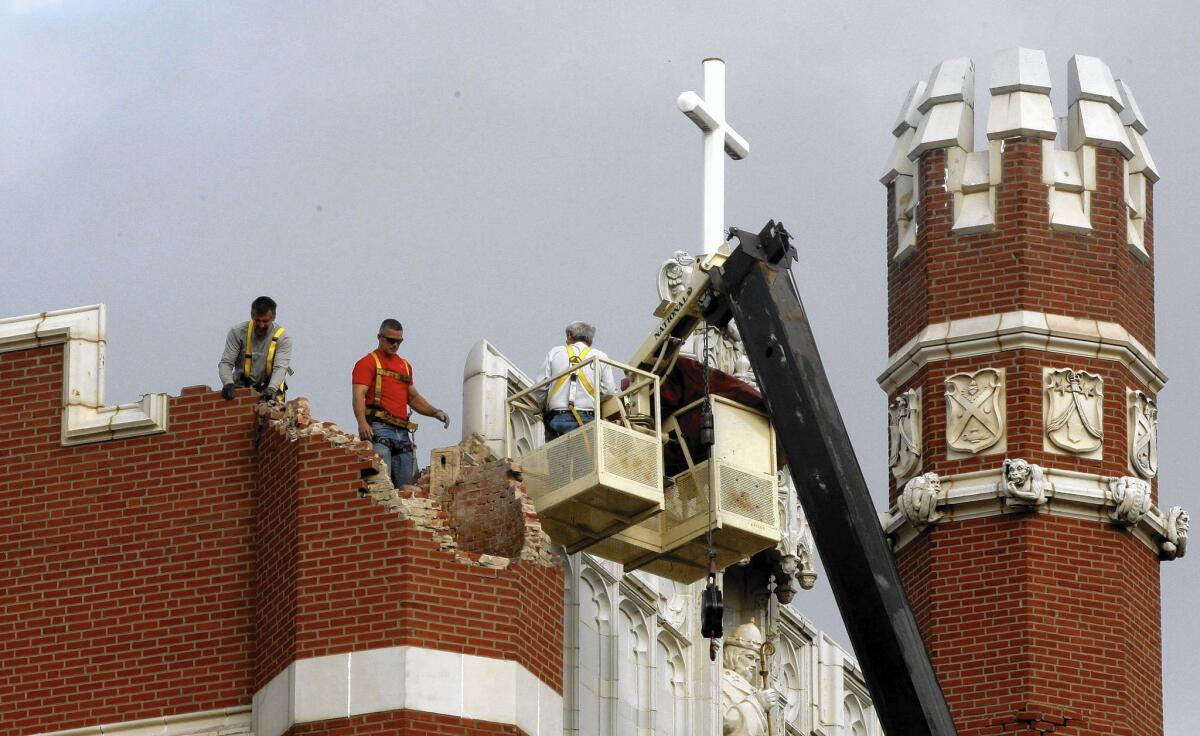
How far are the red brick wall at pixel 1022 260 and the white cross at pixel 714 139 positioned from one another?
224 cm

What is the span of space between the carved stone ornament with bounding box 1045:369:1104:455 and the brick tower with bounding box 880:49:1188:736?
22 millimetres

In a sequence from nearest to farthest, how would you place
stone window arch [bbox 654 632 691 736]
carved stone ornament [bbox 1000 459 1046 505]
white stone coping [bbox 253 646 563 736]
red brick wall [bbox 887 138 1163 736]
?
white stone coping [bbox 253 646 563 736] < stone window arch [bbox 654 632 691 736] < red brick wall [bbox 887 138 1163 736] < carved stone ornament [bbox 1000 459 1046 505]

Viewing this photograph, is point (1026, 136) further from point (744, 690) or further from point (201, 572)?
point (201, 572)

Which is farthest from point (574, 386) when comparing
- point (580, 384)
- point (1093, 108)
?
point (1093, 108)

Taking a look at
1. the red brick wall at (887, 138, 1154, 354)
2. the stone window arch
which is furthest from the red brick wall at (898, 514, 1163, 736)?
the stone window arch

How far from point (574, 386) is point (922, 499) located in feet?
17.2

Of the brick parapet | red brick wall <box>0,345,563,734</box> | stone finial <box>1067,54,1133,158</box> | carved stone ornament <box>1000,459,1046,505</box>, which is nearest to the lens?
the brick parapet

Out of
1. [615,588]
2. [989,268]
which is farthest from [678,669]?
[989,268]

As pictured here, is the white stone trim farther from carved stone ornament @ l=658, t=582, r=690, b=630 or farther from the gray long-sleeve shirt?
the gray long-sleeve shirt

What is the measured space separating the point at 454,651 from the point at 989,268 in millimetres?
9142

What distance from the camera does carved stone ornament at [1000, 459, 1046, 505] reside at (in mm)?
37375

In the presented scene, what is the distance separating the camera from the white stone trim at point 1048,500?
123 ft

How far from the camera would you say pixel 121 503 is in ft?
111

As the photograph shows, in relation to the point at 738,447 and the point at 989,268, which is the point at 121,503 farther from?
the point at 989,268
